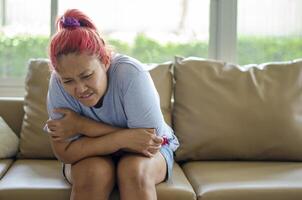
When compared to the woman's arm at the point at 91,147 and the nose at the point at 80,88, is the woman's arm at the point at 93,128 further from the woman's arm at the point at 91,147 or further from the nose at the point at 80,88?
the nose at the point at 80,88

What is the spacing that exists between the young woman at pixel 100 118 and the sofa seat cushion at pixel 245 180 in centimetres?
18

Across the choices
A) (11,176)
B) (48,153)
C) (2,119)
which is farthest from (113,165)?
(2,119)


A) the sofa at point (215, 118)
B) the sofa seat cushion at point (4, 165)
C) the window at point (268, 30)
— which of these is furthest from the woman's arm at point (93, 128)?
the window at point (268, 30)

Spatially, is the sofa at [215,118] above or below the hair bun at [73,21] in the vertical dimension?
below

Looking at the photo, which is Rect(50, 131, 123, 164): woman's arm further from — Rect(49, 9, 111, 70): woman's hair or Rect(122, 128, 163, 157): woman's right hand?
Rect(49, 9, 111, 70): woman's hair

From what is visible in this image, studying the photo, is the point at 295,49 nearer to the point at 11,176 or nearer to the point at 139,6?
the point at 139,6

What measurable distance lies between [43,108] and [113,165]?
71cm

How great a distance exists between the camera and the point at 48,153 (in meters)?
2.52

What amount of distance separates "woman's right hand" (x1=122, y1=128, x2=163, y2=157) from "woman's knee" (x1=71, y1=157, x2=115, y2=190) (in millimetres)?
96

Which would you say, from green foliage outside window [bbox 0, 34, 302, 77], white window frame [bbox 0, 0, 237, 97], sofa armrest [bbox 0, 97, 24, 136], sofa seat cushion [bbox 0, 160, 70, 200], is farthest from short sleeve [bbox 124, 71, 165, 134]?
white window frame [bbox 0, 0, 237, 97]

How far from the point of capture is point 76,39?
1895 millimetres

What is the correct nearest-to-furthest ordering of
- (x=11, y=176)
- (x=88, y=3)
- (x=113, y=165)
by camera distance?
(x=113, y=165) → (x=11, y=176) → (x=88, y=3)

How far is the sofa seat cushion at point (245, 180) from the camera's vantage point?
2064 mm

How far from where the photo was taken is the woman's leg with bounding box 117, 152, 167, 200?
1900mm
